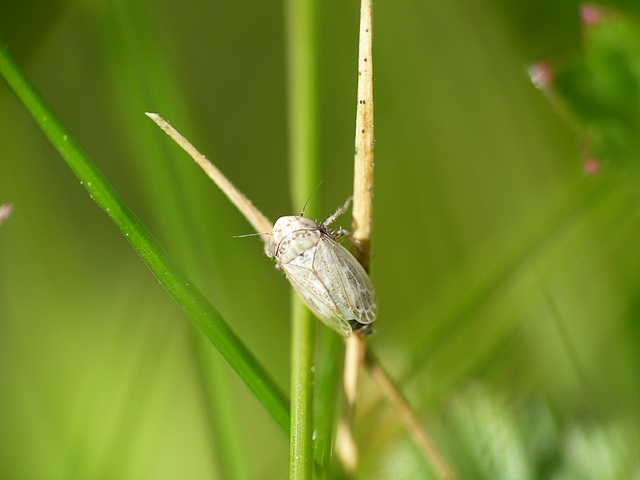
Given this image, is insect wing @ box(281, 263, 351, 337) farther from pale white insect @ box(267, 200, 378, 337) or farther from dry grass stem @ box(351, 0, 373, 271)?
dry grass stem @ box(351, 0, 373, 271)

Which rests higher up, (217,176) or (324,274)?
(217,176)

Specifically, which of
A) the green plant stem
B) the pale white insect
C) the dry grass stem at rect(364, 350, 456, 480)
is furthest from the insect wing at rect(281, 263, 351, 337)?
the green plant stem

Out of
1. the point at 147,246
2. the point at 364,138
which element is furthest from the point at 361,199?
the point at 147,246

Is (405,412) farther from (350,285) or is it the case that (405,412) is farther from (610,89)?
(610,89)

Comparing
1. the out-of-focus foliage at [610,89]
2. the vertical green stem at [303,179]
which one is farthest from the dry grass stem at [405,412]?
the out-of-focus foliage at [610,89]

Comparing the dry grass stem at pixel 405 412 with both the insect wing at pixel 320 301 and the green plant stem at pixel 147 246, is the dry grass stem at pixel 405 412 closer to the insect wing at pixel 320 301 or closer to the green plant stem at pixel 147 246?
the insect wing at pixel 320 301

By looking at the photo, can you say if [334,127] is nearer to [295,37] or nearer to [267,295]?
[267,295]

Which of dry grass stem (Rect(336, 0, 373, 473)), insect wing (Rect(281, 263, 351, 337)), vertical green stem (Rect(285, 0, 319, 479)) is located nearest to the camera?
vertical green stem (Rect(285, 0, 319, 479))

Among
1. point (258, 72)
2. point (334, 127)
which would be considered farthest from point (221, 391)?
point (258, 72)
